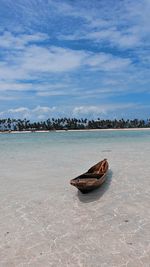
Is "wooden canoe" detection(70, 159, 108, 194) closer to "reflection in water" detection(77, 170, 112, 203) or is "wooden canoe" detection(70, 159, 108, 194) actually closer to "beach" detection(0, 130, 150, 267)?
"reflection in water" detection(77, 170, 112, 203)

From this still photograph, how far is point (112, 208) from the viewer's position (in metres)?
8.91

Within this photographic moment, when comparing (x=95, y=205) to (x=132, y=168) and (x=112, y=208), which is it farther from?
(x=132, y=168)

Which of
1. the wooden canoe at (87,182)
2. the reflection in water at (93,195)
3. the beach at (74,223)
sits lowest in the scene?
the beach at (74,223)

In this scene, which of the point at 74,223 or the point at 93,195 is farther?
the point at 93,195

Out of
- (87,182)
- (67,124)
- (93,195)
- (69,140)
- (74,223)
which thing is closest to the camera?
(74,223)

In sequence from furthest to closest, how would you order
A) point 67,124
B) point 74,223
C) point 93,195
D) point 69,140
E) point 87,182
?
point 67,124 < point 69,140 < point 93,195 < point 87,182 < point 74,223

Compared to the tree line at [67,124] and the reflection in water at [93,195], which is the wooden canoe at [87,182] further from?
the tree line at [67,124]

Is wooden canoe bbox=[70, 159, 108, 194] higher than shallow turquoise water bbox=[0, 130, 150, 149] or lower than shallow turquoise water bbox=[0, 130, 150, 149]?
higher

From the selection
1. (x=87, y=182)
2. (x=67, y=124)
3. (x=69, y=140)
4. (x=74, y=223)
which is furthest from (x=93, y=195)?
(x=67, y=124)

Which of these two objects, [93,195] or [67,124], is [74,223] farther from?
[67,124]

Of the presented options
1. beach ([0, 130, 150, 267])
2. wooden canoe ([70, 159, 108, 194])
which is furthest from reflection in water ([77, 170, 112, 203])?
wooden canoe ([70, 159, 108, 194])

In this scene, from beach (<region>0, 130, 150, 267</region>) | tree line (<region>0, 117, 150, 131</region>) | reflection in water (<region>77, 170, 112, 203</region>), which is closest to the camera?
beach (<region>0, 130, 150, 267</region>)

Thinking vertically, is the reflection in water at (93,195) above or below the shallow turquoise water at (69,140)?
above

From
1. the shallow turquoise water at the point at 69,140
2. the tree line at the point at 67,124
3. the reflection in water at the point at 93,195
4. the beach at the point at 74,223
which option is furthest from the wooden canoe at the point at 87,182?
the tree line at the point at 67,124
